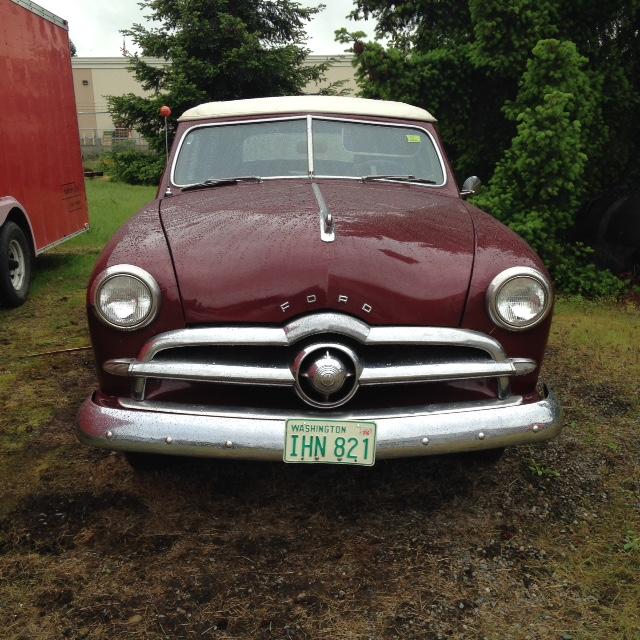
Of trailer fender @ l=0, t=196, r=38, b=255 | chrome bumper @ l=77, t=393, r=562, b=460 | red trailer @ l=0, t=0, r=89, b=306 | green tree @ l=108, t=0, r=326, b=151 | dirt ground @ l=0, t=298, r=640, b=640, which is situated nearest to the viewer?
dirt ground @ l=0, t=298, r=640, b=640

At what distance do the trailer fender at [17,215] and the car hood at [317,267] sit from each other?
367cm

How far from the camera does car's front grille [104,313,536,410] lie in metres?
2.27

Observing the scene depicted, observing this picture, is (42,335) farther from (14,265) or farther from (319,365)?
(319,365)

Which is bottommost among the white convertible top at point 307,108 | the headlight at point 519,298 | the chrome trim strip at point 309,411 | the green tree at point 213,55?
the chrome trim strip at point 309,411

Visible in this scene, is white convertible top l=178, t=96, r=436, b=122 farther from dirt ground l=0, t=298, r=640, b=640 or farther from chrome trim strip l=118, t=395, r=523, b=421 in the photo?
chrome trim strip l=118, t=395, r=523, b=421

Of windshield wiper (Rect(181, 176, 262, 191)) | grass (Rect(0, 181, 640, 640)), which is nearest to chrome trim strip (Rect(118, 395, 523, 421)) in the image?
grass (Rect(0, 181, 640, 640))

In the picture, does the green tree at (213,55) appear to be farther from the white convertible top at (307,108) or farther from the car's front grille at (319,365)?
the car's front grille at (319,365)

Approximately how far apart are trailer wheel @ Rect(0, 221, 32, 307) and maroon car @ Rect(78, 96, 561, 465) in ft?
12.2

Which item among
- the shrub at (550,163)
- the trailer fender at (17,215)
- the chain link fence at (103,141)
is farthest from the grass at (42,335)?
the chain link fence at (103,141)

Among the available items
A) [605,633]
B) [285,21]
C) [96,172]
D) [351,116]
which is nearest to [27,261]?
[351,116]

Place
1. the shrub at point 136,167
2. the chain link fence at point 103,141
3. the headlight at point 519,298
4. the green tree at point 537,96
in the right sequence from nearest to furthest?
the headlight at point 519,298 → the green tree at point 537,96 → the shrub at point 136,167 → the chain link fence at point 103,141

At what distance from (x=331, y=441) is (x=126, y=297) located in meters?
0.89

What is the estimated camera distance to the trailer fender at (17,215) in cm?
572

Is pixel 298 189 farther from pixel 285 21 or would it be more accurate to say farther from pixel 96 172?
pixel 96 172
